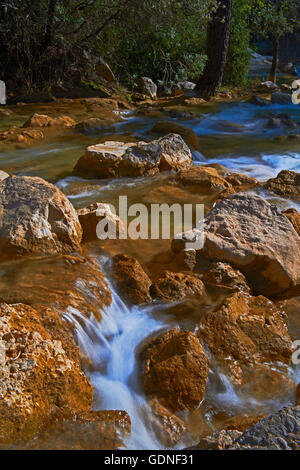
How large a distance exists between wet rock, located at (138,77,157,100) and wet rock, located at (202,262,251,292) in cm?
985

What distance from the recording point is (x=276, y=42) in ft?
56.1

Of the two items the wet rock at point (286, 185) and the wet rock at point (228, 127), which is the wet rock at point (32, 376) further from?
the wet rock at point (228, 127)

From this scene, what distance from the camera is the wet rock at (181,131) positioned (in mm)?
7875

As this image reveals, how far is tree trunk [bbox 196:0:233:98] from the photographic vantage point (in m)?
11.9

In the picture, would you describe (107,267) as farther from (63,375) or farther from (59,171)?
(59,171)

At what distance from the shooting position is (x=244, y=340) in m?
3.17

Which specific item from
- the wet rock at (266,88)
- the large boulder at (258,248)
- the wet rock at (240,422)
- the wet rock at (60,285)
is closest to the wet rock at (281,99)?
the wet rock at (266,88)

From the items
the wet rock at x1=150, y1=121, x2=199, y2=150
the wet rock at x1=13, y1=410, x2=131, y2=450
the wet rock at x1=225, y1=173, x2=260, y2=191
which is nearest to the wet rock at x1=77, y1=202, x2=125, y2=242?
the wet rock at x1=13, y1=410, x2=131, y2=450

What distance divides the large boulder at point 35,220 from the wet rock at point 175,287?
2.75 feet

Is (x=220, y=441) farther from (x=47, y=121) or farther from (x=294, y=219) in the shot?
(x=47, y=121)

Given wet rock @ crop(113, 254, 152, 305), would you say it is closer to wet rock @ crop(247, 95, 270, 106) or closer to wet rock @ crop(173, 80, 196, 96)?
wet rock @ crop(247, 95, 270, 106)

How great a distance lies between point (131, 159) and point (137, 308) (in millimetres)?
3120
